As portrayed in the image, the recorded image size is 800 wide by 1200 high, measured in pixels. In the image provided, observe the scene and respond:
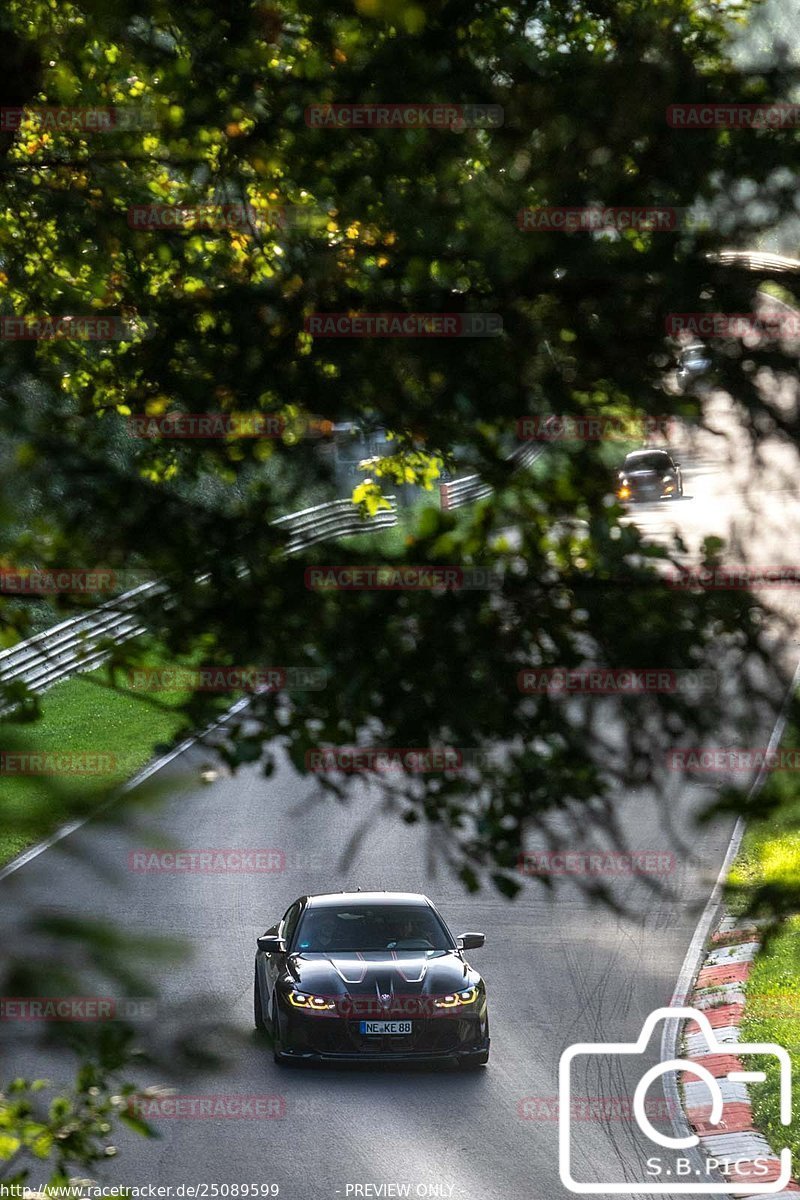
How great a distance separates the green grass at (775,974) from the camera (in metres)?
3.81

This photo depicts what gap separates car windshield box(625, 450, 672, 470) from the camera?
3.90 m

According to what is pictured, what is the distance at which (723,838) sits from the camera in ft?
62.3

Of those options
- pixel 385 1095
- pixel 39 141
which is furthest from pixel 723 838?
pixel 39 141

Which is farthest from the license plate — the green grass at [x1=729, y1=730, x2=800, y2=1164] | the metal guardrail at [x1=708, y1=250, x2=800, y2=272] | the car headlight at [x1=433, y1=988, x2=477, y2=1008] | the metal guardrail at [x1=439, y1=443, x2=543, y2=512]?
the metal guardrail at [x1=708, y1=250, x2=800, y2=272]

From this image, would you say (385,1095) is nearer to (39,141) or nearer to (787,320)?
(39,141)

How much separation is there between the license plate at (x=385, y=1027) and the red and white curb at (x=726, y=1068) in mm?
2471

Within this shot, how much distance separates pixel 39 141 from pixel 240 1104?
8262mm

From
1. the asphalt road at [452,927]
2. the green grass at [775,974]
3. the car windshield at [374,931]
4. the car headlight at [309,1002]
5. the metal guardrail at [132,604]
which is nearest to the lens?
the asphalt road at [452,927]

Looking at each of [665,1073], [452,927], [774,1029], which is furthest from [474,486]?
[452,927]

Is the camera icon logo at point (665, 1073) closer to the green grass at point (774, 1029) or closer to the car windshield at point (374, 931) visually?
the green grass at point (774, 1029)

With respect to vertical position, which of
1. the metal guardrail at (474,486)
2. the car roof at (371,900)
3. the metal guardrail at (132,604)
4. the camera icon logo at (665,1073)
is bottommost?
the camera icon logo at (665,1073)

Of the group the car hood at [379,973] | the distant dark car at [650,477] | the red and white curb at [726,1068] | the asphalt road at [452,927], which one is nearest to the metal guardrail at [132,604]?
the asphalt road at [452,927]

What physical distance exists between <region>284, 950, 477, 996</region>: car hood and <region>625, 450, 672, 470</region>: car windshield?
8667mm

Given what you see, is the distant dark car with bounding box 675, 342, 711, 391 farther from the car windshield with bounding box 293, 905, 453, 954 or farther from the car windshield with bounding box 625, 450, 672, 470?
the car windshield with bounding box 293, 905, 453, 954
